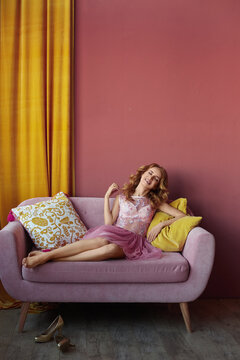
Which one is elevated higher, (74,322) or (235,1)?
(235,1)

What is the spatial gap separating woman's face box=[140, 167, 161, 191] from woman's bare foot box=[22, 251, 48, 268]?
928mm

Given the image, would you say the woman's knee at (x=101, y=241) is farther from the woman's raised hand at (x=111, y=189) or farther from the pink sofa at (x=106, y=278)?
the woman's raised hand at (x=111, y=189)

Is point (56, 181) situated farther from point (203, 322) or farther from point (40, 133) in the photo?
point (203, 322)

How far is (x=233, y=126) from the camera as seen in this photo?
3006 millimetres

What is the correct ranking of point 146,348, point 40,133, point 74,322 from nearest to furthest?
point 146,348 → point 74,322 → point 40,133

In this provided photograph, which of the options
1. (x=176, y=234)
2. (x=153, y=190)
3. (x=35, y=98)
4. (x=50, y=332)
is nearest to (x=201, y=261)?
(x=176, y=234)

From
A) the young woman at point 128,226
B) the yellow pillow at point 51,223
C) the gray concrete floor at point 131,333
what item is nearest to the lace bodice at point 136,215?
the young woman at point 128,226

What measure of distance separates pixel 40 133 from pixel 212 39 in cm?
156

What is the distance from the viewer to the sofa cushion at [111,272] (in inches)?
86.3

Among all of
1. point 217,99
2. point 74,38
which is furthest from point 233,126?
point 74,38

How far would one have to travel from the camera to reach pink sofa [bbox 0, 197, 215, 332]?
7.20 ft

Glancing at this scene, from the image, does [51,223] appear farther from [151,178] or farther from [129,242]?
[151,178]

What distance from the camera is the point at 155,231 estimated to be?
261cm

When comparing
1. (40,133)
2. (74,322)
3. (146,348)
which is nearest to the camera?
(146,348)
